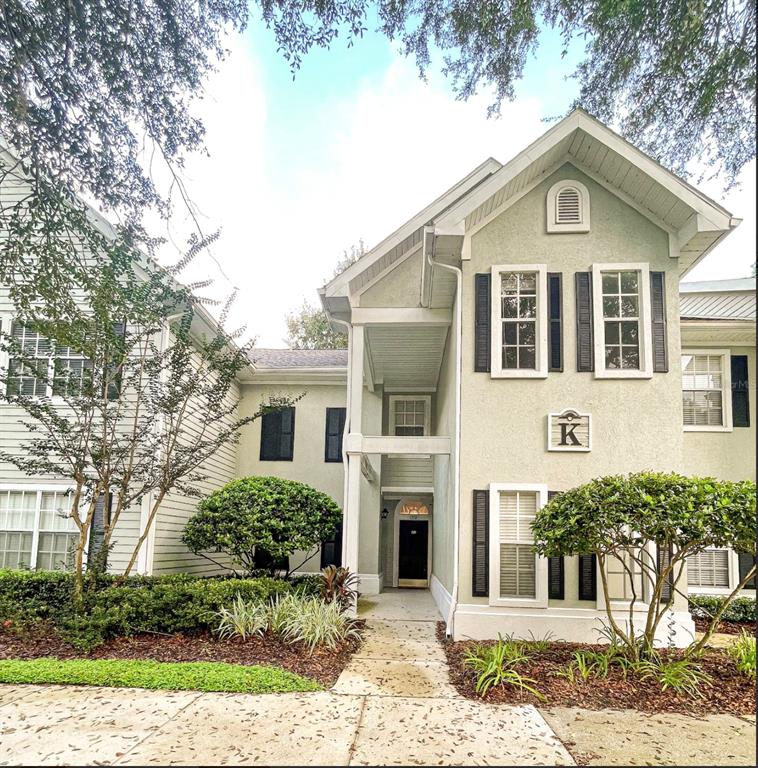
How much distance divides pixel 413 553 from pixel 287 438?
157 inches

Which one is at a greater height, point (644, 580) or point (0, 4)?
point (0, 4)

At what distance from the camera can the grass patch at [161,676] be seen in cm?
628

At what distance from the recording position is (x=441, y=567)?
478 inches

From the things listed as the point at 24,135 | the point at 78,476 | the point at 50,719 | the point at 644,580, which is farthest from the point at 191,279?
the point at 644,580

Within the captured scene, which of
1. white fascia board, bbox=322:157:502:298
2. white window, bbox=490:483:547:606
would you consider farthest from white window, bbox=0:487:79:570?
white window, bbox=490:483:547:606

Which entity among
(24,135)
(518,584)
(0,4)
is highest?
(0,4)

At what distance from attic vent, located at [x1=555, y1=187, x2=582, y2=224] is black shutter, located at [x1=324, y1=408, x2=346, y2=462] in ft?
24.3

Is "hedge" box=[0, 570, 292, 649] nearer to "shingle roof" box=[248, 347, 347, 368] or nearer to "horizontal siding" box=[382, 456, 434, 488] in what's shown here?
"horizontal siding" box=[382, 456, 434, 488]

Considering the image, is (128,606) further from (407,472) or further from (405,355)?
(407,472)

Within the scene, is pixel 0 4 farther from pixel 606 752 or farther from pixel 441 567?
pixel 441 567

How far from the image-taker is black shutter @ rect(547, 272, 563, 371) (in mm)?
8953

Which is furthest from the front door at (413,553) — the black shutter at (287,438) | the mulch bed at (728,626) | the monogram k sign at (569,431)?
the monogram k sign at (569,431)

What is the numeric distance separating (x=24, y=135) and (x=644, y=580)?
27.3 ft

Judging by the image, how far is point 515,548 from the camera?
8578 millimetres
